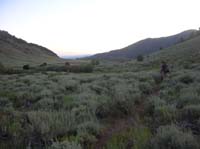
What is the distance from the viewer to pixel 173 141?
385cm

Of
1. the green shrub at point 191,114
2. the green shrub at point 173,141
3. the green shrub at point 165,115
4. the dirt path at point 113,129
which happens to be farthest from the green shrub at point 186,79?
the green shrub at point 173,141

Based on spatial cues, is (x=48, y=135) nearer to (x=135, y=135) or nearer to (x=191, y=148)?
(x=135, y=135)

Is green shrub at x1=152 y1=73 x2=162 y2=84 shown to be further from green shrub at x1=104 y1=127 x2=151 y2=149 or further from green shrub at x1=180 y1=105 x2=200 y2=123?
green shrub at x1=104 y1=127 x2=151 y2=149

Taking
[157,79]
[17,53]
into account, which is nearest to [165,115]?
[157,79]

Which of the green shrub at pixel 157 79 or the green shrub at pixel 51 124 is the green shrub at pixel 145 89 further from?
the green shrub at pixel 51 124

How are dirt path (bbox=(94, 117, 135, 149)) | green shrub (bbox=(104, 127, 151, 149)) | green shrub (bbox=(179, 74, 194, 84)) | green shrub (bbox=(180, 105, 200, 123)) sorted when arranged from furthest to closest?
green shrub (bbox=(179, 74, 194, 84))
green shrub (bbox=(180, 105, 200, 123))
dirt path (bbox=(94, 117, 135, 149))
green shrub (bbox=(104, 127, 151, 149))

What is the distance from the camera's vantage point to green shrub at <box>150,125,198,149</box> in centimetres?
372

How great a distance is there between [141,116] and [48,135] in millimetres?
3068

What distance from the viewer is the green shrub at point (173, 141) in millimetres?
3717

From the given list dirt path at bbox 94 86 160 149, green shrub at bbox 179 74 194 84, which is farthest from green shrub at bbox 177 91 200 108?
green shrub at bbox 179 74 194 84

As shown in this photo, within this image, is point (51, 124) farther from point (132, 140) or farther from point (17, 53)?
point (17, 53)

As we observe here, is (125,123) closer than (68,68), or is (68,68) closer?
(125,123)

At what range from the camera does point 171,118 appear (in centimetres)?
550

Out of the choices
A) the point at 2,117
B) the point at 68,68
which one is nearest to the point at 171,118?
the point at 2,117
